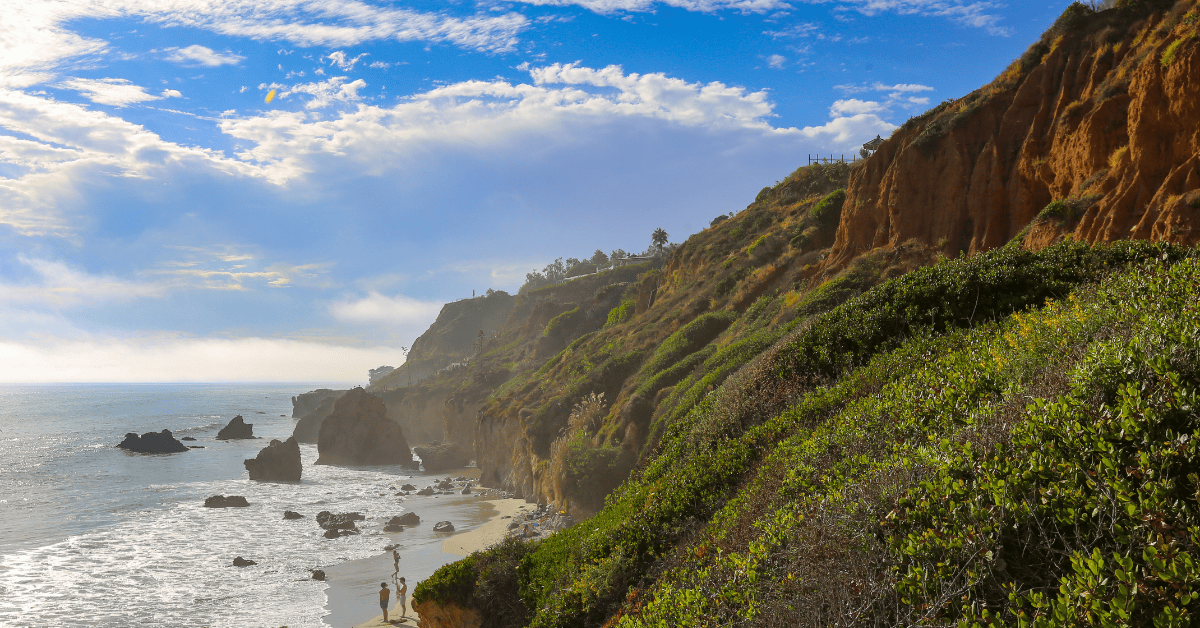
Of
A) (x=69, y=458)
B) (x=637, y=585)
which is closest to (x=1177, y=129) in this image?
(x=637, y=585)

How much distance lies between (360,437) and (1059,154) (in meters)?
66.4

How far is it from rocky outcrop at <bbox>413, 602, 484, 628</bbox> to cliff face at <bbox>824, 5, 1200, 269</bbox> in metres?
Result: 18.7

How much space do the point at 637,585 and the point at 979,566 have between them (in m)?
6.70

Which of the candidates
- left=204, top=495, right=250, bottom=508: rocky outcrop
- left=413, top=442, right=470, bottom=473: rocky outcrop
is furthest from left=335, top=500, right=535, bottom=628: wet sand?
left=413, top=442, right=470, bottom=473: rocky outcrop

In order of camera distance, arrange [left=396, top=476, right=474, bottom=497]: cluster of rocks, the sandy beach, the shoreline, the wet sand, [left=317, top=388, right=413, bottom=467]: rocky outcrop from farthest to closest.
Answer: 1. [left=317, top=388, right=413, bottom=467]: rocky outcrop
2. [left=396, top=476, right=474, bottom=497]: cluster of rocks
3. the shoreline
4. the wet sand
5. the sandy beach

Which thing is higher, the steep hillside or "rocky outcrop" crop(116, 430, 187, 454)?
the steep hillside

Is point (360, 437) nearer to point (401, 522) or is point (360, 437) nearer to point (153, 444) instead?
point (401, 522)

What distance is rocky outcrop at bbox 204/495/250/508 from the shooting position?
148 ft

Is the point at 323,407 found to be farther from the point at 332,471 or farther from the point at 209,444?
the point at 332,471

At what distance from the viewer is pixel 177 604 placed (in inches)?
998

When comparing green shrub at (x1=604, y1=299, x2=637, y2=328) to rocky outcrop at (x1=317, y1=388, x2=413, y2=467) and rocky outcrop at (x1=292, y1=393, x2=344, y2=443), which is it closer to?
rocky outcrop at (x1=317, y1=388, x2=413, y2=467)

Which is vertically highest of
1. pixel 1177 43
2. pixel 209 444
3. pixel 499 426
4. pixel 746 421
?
pixel 1177 43

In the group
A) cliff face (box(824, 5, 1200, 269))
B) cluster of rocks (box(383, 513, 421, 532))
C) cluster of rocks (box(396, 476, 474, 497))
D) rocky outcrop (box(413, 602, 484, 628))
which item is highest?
cliff face (box(824, 5, 1200, 269))

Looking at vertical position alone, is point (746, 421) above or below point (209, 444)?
above
